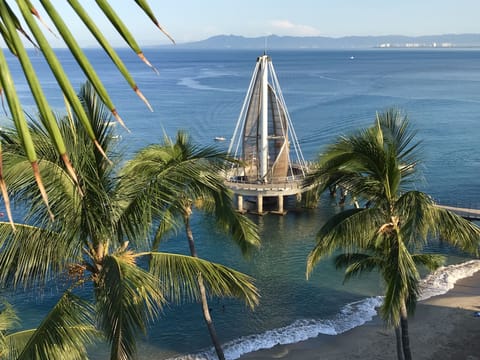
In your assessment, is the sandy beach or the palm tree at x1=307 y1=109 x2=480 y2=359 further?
the sandy beach

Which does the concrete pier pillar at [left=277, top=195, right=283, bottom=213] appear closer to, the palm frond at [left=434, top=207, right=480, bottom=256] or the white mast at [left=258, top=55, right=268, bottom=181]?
the white mast at [left=258, top=55, right=268, bottom=181]

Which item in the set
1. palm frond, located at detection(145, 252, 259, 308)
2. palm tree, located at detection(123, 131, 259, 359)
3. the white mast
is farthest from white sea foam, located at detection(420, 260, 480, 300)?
palm frond, located at detection(145, 252, 259, 308)

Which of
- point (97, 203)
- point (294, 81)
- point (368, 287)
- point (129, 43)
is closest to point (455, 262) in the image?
point (368, 287)

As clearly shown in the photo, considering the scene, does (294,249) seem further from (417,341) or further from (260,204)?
(417,341)

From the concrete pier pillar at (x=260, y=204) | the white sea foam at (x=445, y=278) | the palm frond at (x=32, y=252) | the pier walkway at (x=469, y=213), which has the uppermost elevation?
the palm frond at (x=32, y=252)

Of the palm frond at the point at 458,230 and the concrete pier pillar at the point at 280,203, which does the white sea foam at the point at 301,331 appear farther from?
the concrete pier pillar at the point at 280,203

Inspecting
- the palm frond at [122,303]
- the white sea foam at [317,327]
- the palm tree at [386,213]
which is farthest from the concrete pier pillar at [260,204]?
the palm frond at [122,303]

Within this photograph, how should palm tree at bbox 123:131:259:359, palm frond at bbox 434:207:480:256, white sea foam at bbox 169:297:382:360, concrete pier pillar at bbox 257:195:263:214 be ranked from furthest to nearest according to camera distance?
concrete pier pillar at bbox 257:195:263:214 → white sea foam at bbox 169:297:382:360 → palm frond at bbox 434:207:480:256 → palm tree at bbox 123:131:259:359

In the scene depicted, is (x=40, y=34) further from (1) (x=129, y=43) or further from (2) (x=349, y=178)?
(2) (x=349, y=178)
